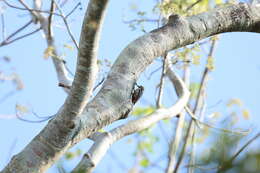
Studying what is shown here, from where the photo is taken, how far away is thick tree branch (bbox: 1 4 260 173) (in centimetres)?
142

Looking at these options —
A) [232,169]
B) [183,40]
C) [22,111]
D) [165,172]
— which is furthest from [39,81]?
[232,169]

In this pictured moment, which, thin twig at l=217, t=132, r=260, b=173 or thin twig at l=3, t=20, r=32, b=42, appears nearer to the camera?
thin twig at l=217, t=132, r=260, b=173

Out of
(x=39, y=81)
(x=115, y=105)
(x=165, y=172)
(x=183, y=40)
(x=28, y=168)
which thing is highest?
(x=183, y=40)

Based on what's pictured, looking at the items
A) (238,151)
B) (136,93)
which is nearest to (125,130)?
(136,93)

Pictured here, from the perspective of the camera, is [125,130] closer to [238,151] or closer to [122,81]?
[122,81]

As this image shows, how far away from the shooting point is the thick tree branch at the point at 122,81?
142 centimetres

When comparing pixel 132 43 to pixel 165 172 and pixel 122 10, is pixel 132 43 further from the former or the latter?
pixel 165 172

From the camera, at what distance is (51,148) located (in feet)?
4.68

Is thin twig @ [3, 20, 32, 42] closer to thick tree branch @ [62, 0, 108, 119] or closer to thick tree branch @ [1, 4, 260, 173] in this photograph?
thick tree branch @ [1, 4, 260, 173]

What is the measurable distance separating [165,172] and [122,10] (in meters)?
1.64

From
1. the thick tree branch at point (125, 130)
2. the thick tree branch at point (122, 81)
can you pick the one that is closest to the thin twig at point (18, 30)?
the thick tree branch at point (125, 130)

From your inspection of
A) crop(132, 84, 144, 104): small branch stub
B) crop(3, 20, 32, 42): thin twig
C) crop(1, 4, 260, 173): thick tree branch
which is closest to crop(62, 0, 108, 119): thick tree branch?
crop(1, 4, 260, 173): thick tree branch

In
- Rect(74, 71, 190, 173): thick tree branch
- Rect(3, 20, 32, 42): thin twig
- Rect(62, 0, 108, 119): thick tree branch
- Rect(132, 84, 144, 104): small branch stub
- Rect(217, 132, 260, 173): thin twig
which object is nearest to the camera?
Rect(217, 132, 260, 173): thin twig

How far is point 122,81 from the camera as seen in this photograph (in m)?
1.59
